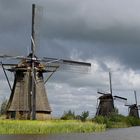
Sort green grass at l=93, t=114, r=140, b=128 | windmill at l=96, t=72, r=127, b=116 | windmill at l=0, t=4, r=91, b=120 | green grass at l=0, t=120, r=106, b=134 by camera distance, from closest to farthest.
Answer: green grass at l=0, t=120, r=106, b=134 < windmill at l=0, t=4, r=91, b=120 < green grass at l=93, t=114, r=140, b=128 < windmill at l=96, t=72, r=127, b=116

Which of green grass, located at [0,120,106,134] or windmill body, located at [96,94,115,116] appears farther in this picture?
windmill body, located at [96,94,115,116]

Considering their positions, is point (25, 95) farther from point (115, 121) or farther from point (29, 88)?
point (115, 121)

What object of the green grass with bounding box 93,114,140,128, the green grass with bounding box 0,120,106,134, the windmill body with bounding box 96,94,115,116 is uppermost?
the windmill body with bounding box 96,94,115,116

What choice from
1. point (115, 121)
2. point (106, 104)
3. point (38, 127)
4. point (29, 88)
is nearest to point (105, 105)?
point (106, 104)

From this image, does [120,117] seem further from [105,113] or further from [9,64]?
[9,64]

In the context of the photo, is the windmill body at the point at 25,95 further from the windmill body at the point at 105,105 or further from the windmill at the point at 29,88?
the windmill body at the point at 105,105

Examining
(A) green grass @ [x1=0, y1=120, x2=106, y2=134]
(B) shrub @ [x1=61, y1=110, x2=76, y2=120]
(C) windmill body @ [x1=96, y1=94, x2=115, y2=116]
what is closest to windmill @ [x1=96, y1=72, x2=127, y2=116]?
(C) windmill body @ [x1=96, y1=94, x2=115, y2=116]

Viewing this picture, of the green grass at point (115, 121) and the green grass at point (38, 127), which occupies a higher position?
the green grass at point (115, 121)

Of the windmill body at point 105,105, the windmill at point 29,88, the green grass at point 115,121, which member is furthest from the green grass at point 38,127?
the windmill body at point 105,105

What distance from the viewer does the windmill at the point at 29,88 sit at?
137 ft

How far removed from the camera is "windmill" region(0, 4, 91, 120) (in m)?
41.9

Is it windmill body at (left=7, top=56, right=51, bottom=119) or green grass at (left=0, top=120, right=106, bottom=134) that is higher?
windmill body at (left=7, top=56, right=51, bottom=119)

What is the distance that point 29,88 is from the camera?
42531mm

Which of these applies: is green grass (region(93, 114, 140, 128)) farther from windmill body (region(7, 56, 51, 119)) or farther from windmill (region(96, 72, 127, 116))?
windmill body (region(7, 56, 51, 119))
